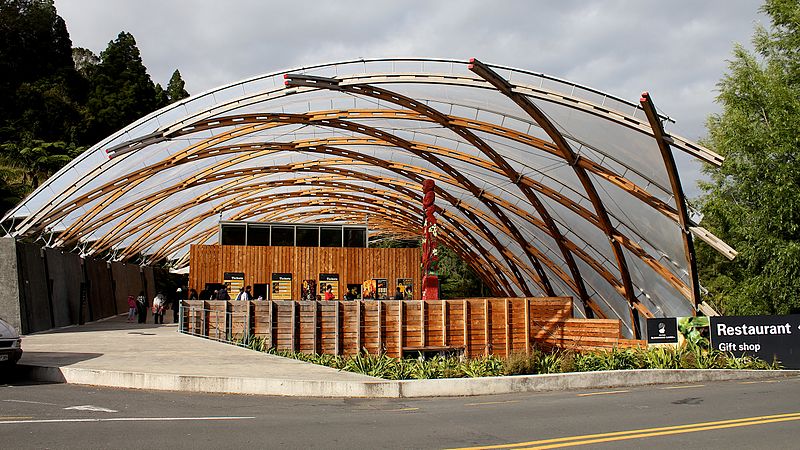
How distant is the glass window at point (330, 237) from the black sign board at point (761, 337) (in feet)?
90.0

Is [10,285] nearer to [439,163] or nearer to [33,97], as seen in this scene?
[439,163]

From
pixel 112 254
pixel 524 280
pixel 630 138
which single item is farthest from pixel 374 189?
pixel 630 138

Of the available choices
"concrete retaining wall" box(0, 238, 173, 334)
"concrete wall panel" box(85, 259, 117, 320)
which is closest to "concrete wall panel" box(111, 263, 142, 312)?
"concrete retaining wall" box(0, 238, 173, 334)

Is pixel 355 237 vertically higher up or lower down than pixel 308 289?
higher up

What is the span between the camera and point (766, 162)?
2998 centimetres

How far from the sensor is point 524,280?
156 feet

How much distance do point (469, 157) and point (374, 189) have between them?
1361cm

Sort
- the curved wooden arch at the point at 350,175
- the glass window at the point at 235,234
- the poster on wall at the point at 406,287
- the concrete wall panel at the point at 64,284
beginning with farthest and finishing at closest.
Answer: the glass window at the point at 235,234 < the poster on wall at the point at 406,287 < the curved wooden arch at the point at 350,175 < the concrete wall panel at the point at 64,284

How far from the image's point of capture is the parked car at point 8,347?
1360 cm

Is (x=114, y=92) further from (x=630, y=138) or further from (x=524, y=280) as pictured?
(x=630, y=138)

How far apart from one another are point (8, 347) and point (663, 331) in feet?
55.1

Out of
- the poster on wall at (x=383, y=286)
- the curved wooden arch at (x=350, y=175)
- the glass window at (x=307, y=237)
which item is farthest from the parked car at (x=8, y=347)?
the glass window at (x=307, y=237)

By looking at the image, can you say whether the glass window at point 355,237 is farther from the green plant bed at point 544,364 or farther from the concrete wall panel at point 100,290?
the green plant bed at point 544,364

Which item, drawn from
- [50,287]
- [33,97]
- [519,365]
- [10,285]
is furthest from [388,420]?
[33,97]
